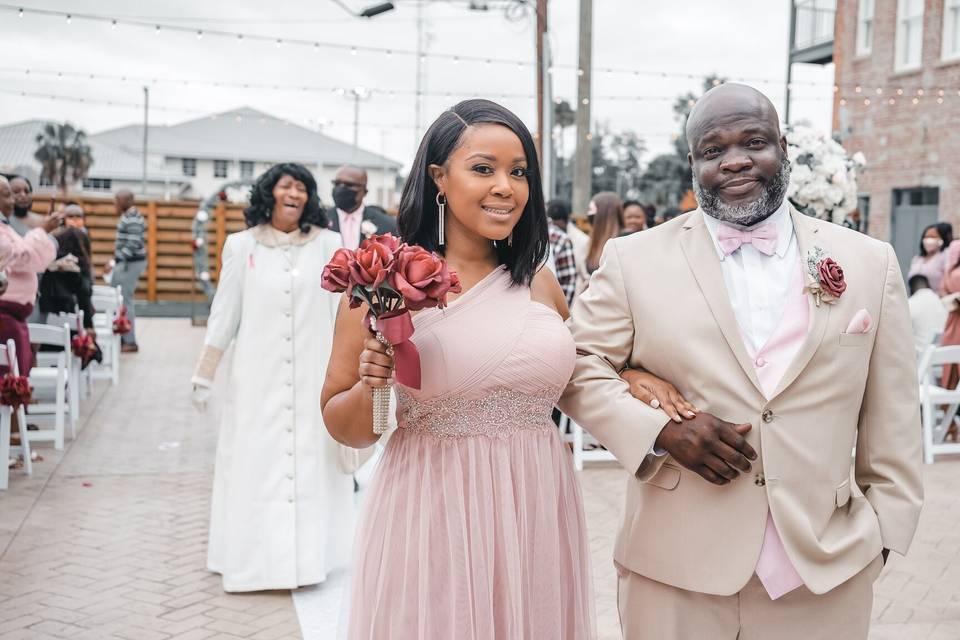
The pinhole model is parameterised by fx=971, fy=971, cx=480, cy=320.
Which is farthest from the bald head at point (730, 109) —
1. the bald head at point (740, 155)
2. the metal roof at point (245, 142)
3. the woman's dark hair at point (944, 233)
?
the metal roof at point (245, 142)

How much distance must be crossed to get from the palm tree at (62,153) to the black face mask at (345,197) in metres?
61.7

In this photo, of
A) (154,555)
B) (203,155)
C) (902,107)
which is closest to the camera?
(154,555)

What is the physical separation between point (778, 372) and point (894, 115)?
1740cm

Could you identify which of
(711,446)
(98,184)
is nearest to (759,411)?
(711,446)

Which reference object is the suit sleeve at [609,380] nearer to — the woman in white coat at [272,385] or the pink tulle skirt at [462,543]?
the pink tulle skirt at [462,543]

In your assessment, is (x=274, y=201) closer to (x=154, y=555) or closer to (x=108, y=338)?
(x=154, y=555)

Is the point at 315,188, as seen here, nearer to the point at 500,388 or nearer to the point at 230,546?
the point at 230,546

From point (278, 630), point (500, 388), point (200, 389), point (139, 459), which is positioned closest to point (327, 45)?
point (139, 459)

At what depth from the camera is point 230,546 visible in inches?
195

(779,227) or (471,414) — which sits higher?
(779,227)

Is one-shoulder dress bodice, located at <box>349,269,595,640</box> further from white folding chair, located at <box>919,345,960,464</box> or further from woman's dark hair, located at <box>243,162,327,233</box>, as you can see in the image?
white folding chair, located at <box>919,345,960,464</box>

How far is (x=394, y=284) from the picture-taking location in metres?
2.20

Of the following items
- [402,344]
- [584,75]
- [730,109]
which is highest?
[584,75]

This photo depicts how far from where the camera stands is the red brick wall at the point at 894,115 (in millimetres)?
16672
